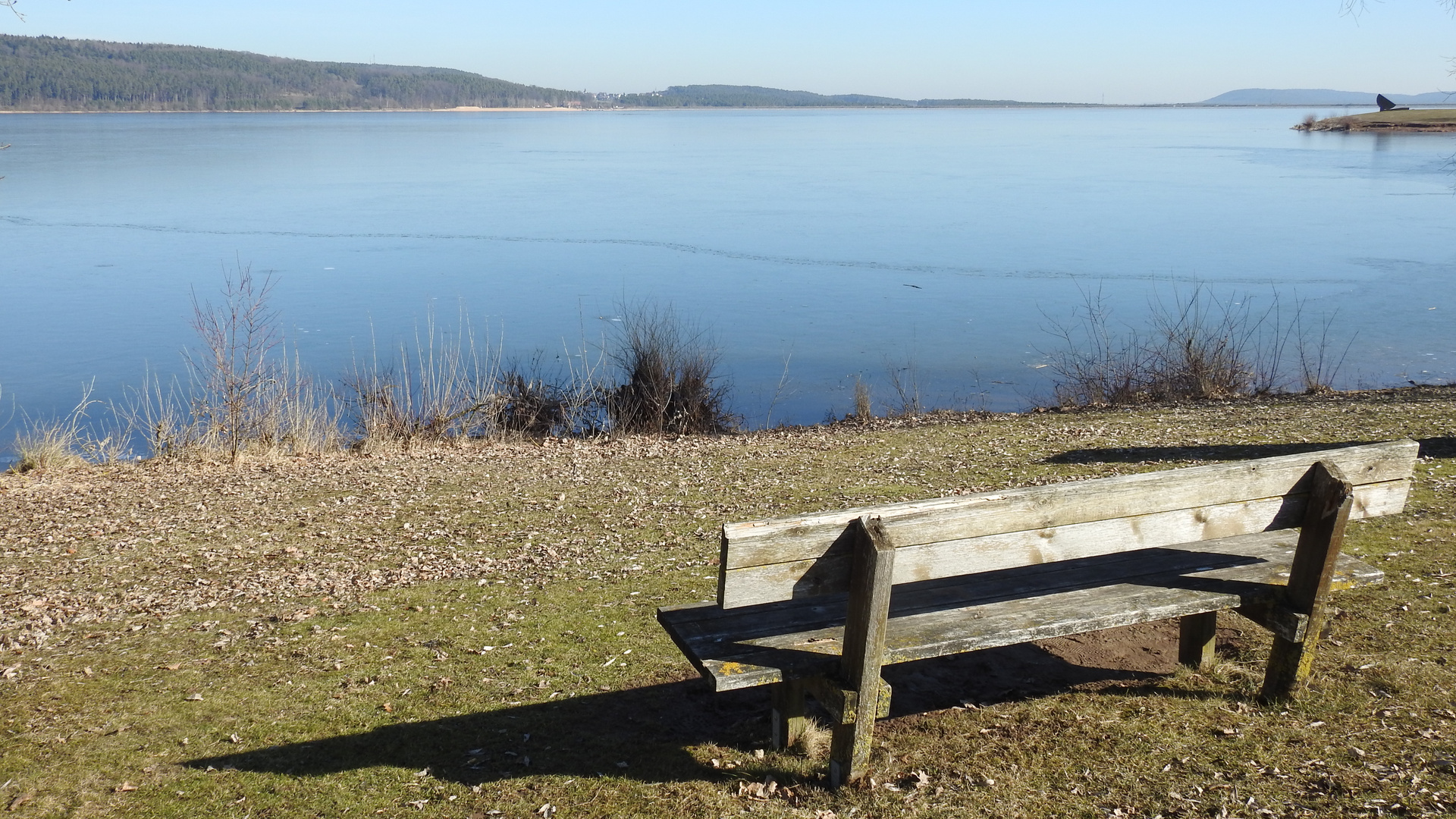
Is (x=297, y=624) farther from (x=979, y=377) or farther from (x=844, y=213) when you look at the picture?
(x=844, y=213)

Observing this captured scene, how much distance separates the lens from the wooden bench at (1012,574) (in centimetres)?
359

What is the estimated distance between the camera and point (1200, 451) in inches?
412

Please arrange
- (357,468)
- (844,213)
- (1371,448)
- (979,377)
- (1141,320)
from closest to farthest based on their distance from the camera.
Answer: (1371,448) → (357,468) → (979,377) → (1141,320) → (844,213)

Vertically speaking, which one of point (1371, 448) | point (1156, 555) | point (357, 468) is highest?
point (1371, 448)

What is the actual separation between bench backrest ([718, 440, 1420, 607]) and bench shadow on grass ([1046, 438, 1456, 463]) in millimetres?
6250

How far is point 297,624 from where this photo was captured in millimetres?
6406

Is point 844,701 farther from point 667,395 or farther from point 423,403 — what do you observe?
point 423,403

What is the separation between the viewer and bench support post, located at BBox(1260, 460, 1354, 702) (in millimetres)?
4098

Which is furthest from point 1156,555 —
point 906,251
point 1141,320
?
point 906,251

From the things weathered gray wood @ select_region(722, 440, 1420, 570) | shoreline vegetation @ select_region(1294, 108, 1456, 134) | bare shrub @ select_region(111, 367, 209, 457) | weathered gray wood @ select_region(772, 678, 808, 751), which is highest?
shoreline vegetation @ select_region(1294, 108, 1456, 134)

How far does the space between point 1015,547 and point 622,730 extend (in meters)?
1.96

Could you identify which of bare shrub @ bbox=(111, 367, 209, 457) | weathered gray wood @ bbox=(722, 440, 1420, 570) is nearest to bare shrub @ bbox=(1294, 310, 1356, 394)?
weathered gray wood @ bbox=(722, 440, 1420, 570)

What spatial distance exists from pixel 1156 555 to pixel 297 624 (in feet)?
15.5

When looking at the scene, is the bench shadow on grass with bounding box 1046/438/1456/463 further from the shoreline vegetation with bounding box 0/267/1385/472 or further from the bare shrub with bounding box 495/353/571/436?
the bare shrub with bounding box 495/353/571/436
